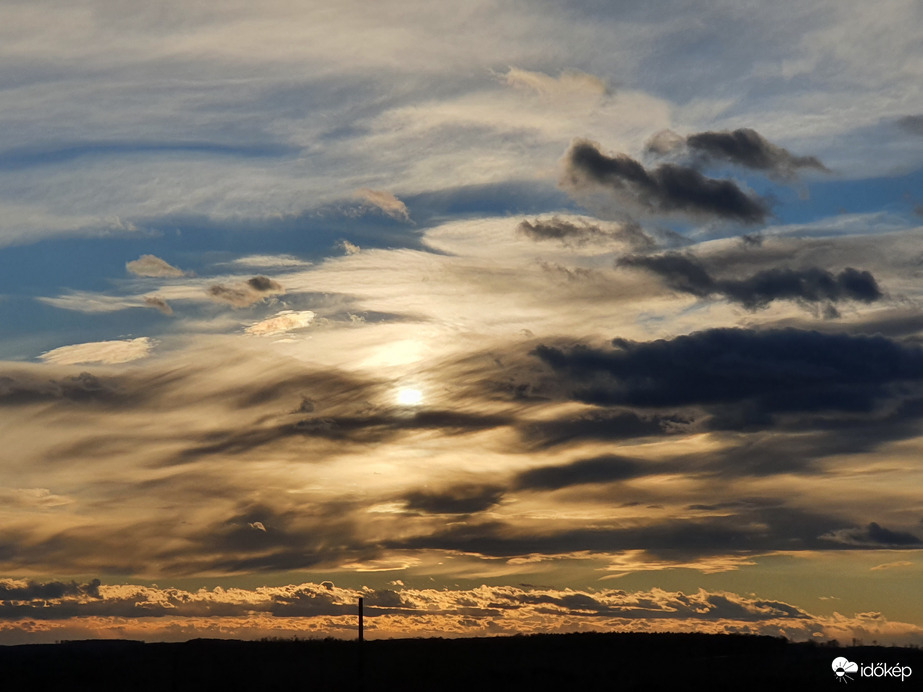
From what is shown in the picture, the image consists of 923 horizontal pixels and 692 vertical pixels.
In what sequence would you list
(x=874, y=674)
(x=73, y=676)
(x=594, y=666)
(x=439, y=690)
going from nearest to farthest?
(x=874, y=674) → (x=439, y=690) → (x=594, y=666) → (x=73, y=676)

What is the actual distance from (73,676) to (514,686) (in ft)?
117

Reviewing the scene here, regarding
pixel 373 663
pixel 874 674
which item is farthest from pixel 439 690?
pixel 874 674

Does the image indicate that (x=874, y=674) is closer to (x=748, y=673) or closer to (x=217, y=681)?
(x=748, y=673)

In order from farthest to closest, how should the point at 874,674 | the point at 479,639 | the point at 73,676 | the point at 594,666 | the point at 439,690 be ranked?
1. the point at 479,639
2. the point at 73,676
3. the point at 594,666
4. the point at 439,690
5. the point at 874,674

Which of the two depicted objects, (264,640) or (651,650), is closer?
(651,650)

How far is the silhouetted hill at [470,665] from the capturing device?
61906 mm

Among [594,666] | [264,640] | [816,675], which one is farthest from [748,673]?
[264,640]

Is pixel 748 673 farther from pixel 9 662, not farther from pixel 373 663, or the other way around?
pixel 9 662

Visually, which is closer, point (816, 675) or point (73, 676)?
point (816, 675)

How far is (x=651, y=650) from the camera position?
78188 mm

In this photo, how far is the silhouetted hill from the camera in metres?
61.9

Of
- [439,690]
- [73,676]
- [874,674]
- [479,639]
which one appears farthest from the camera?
[479,639]

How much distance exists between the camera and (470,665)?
74125 millimetres

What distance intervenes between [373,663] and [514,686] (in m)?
19.0
